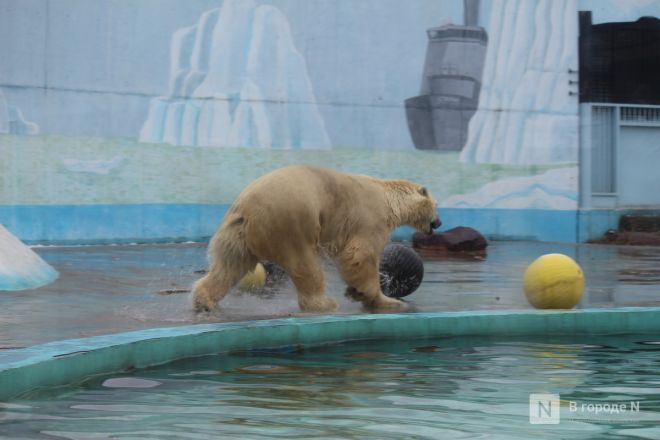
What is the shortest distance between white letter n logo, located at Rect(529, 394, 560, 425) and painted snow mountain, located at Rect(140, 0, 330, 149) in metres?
14.1

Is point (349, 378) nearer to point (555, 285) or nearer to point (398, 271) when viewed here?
point (555, 285)

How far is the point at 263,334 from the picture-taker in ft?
21.0

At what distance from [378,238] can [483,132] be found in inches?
512

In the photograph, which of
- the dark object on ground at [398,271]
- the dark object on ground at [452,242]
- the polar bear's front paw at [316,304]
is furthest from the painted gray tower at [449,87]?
the polar bear's front paw at [316,304]

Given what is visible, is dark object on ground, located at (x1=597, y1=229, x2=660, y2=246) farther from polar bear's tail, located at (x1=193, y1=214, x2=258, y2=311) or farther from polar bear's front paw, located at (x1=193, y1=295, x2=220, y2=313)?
polar bear's front paw, located at (x1=193, y1=295, x2=220, y2=313)

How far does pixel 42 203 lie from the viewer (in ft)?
56.7

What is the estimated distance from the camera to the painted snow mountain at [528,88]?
20859mm

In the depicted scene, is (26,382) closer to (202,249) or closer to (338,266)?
(338,266)

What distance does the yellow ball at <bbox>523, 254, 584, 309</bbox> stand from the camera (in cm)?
791

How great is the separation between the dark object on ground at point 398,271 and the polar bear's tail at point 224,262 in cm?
173

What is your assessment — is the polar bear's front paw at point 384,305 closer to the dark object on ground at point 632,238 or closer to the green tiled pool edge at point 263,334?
the green tiled pool edge at point 263,334

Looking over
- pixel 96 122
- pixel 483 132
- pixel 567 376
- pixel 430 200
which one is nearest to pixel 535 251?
pixel 483 132

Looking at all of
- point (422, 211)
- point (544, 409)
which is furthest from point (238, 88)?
point (544, 409)

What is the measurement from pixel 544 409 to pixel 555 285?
3.35 metres
